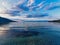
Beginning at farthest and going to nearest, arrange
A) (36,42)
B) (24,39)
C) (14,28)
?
(14,28) → (24,39) → (36,42)

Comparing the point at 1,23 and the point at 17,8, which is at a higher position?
the point at 17,8

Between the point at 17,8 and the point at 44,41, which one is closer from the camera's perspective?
the point at 44,41

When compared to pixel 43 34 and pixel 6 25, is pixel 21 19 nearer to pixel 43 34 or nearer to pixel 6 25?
pixel 6 25

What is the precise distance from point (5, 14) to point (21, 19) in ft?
0.96

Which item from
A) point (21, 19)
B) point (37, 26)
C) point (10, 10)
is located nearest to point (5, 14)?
point (10, 10)

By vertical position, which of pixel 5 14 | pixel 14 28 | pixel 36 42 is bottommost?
pixel 36 42

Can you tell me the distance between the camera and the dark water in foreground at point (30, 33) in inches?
86.4

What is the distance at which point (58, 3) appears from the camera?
265cm

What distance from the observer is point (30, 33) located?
250cm

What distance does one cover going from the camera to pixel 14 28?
2572 millimetres

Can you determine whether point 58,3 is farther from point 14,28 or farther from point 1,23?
point 1,23

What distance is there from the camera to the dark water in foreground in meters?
2.19

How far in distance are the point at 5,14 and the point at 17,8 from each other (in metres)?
0.23

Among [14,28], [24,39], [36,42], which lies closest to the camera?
[36,42]
